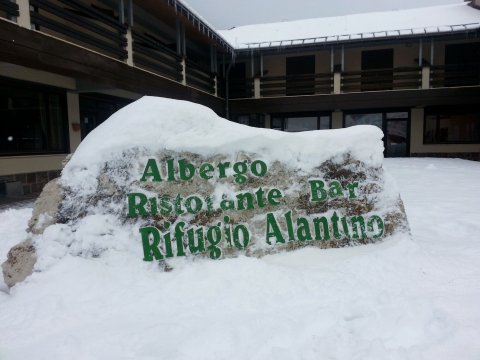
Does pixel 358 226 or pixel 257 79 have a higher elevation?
pixel 257 79

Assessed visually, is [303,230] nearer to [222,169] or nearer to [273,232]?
[273,232]

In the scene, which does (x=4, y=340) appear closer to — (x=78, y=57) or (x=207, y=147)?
(x=207, y=147)

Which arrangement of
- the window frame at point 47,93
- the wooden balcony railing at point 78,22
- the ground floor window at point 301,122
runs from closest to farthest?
the wooden balcony railing at point 78,22 < the window frame at point 47,93 < the ground floor window at point 301,122

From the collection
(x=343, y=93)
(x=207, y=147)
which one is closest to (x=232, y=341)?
(x=207, y=147)

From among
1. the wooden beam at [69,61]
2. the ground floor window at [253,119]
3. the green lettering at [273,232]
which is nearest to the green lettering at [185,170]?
the green lettering at [273,232]

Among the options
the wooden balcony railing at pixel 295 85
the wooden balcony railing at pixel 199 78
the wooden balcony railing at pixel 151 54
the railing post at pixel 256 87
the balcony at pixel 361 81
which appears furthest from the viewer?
the railing post at pixel 256 87

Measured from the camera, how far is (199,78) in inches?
580

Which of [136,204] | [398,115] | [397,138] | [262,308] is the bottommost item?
[262,308]

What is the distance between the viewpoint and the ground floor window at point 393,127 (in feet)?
56.4

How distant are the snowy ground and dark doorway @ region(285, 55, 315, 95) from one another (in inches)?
559

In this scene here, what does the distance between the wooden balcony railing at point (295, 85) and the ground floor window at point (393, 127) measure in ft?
7.57

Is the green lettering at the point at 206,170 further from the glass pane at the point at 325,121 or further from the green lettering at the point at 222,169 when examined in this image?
the glass pane at the point at 325,121

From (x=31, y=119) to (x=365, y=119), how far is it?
46.9 feet

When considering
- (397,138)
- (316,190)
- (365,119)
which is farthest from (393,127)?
(316,190)
